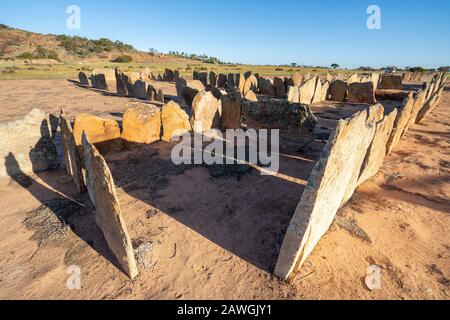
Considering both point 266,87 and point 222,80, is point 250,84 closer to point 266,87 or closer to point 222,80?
point 266,87

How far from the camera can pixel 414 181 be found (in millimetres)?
4484

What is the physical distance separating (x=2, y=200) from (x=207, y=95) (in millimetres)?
4779

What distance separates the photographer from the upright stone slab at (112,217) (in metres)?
2.34

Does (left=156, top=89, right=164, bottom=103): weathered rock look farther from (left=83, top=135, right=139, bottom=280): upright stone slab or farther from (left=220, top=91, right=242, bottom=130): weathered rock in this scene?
(left=83, top=135, right=139, bottom=280): upright stone slab

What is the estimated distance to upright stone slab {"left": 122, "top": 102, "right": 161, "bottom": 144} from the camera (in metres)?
5.68

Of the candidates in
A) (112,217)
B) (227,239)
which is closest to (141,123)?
(112,217)

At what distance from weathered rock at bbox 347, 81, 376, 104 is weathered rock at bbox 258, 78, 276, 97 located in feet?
A: 12.5

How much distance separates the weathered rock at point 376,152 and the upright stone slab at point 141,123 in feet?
14.4

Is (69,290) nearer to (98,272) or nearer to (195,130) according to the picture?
(98,272)

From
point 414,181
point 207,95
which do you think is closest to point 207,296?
point 414,181

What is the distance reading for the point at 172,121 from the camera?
6.30 m

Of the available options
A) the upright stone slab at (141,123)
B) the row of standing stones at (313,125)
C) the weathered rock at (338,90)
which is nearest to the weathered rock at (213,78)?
the row of standing stones at (313,125)

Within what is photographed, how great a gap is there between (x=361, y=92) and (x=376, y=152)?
9735 millimetres
